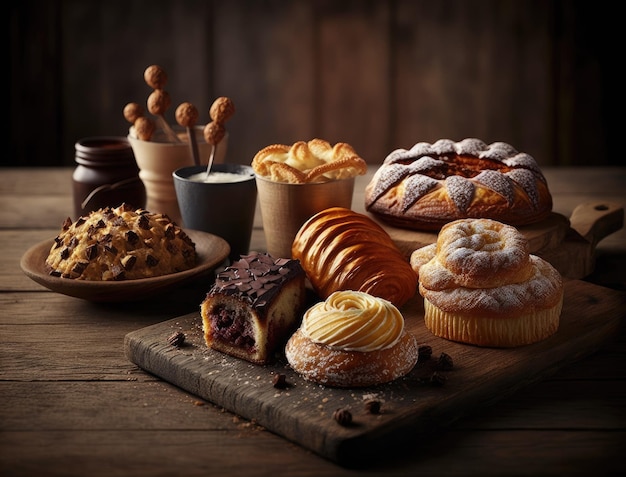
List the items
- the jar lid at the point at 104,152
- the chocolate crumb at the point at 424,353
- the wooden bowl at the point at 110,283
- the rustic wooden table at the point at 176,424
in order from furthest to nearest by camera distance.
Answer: the jar lid at the point at 104,152
the wooden bowl at the point at 110,283
the chocolate crumb at the point at 424,353
the rustic wooden table at the point at 176,424

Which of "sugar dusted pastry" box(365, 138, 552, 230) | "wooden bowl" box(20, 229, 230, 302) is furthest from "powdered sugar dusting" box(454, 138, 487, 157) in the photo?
"wooden bowl" box(20, 229, 230, 302)

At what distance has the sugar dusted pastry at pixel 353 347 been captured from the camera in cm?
182

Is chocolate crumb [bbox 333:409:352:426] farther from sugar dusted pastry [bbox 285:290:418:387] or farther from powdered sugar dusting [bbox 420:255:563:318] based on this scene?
powdered sugar dusting [bbox 420:255:563:318]

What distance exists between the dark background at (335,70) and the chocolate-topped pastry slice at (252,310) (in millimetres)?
2805

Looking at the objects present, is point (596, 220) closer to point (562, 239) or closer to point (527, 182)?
point (562, 239)

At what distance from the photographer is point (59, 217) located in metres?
3.31

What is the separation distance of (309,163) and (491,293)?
80 cm

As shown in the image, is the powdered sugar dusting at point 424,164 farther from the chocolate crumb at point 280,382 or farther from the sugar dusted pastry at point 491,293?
the chocolate crumb at point 280,382

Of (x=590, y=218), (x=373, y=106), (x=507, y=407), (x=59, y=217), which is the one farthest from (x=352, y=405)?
(x=373, y=106)

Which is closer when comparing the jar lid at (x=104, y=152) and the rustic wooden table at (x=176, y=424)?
the rustic wooden table at (x=176, y=424)

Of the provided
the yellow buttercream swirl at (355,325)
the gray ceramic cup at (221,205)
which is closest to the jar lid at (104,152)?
the gray ceramic cup at (221,205)

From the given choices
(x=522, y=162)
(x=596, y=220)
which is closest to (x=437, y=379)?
(x=522, y=162)

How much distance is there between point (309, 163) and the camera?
103 inches

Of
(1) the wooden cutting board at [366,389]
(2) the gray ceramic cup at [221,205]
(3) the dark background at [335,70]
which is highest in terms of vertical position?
(3) the dark background at [335,70]
